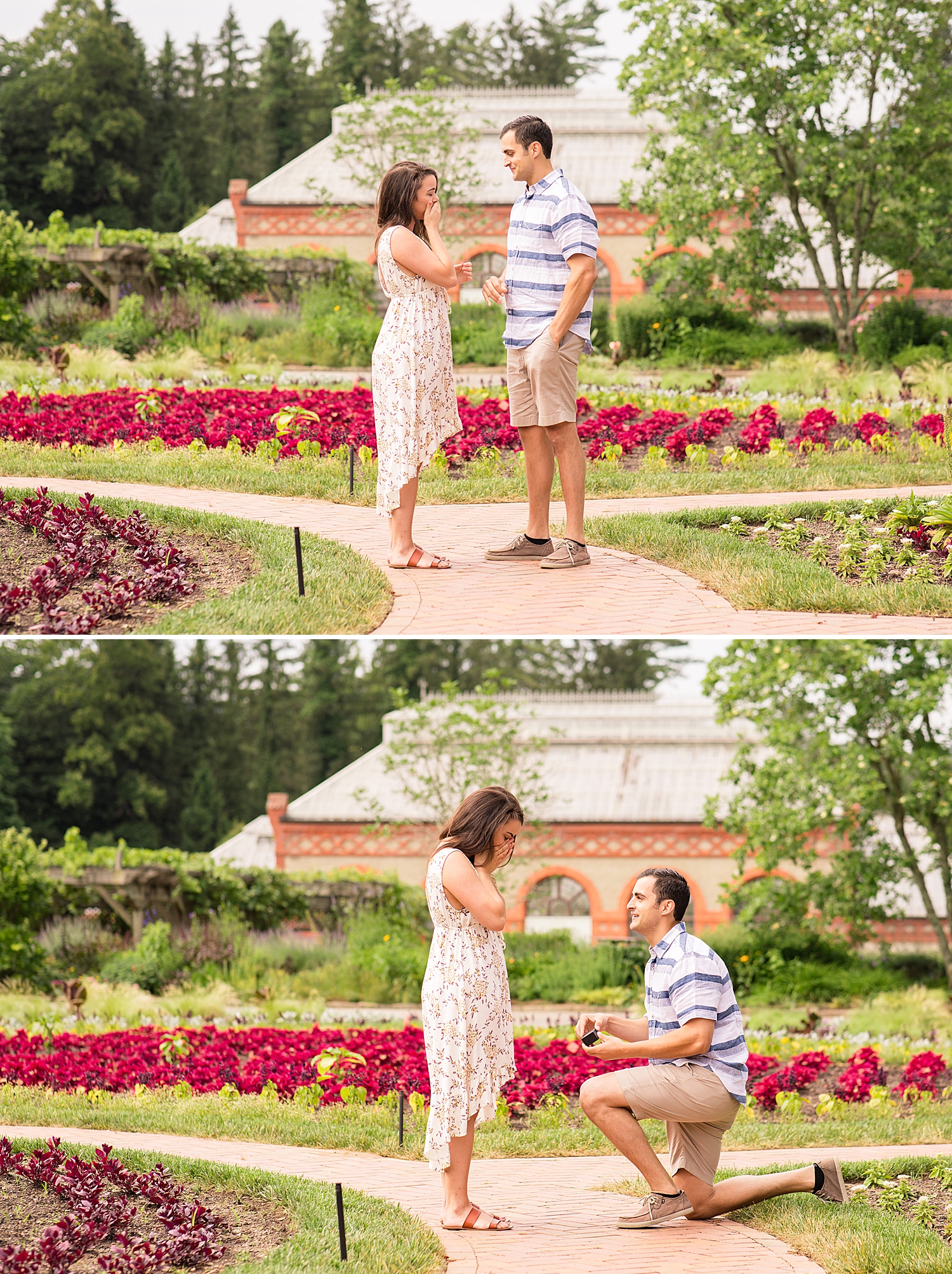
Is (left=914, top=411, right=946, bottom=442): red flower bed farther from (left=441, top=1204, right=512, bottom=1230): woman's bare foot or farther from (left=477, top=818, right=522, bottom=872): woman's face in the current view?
(left=441, top=1204, right=512, bottom=1230): woman's bare foot

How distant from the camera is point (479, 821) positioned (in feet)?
15.9

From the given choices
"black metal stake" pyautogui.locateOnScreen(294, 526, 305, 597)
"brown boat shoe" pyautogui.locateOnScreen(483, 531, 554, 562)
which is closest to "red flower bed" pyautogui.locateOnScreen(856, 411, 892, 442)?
"brown boat shoe" pyautogui.locateOnScreen(483, 531, 554, 562)

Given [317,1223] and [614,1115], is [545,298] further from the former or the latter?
[317,1223]

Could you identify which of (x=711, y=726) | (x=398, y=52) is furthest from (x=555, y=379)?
(x=398, y=52)

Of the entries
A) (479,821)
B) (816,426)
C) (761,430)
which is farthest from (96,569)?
(816,426)

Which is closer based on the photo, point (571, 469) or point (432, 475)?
point (571, 469)

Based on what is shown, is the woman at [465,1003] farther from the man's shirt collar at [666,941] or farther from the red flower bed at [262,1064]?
the red flower bed at [262,1064]

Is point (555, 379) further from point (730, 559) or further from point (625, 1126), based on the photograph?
point (625, 1126)

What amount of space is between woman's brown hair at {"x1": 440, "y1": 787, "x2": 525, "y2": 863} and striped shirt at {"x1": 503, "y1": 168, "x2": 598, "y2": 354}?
9.64 feet

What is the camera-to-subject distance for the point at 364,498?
9.25 meters

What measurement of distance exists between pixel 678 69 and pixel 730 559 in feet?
44.2

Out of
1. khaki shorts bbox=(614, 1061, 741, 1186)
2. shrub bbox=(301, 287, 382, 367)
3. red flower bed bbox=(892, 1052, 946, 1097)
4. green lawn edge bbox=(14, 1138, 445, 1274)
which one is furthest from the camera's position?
shrub bbox=(301, 287, 382, 367)

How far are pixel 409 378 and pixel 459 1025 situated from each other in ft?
11.5

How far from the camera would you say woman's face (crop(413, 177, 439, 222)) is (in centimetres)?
656
